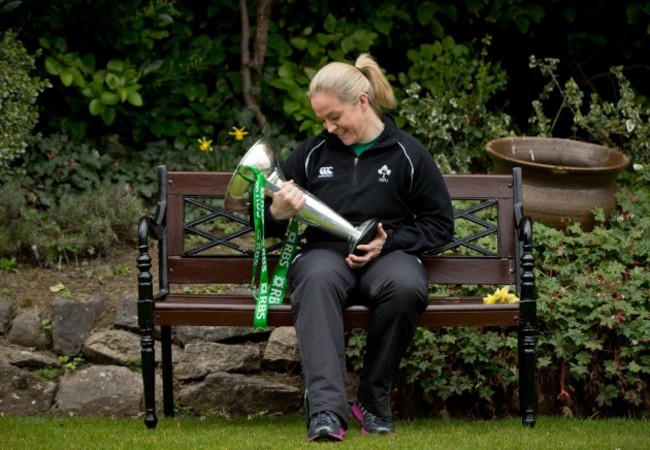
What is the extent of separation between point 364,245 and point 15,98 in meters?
2.75

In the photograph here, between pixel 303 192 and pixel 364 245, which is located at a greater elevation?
pixel 303 192

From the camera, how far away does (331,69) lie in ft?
16.0

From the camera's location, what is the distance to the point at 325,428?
14.3ft

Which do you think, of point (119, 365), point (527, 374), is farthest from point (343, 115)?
point (119, 365)

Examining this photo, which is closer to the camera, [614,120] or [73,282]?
[73,282]

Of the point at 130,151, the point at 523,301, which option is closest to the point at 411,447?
the point at 523,301

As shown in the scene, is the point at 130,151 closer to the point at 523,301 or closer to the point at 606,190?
the point at 606,190

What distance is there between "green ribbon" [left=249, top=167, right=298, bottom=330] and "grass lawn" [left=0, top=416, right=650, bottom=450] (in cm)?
46

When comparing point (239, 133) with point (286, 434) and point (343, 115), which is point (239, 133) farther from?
point (286, 434)

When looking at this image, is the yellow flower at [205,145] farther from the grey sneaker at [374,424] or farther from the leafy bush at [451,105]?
the grey sneaker at [374,424]

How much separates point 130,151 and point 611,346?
11.0 feet

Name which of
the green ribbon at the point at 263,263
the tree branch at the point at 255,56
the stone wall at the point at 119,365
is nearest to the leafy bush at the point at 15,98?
the stone wall at the point at 119,365

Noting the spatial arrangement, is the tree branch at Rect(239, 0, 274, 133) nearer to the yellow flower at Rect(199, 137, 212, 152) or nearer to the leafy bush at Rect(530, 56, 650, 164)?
the yellow flower at Rect(199, 137, 212, 152)

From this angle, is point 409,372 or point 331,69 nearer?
point 331,69
